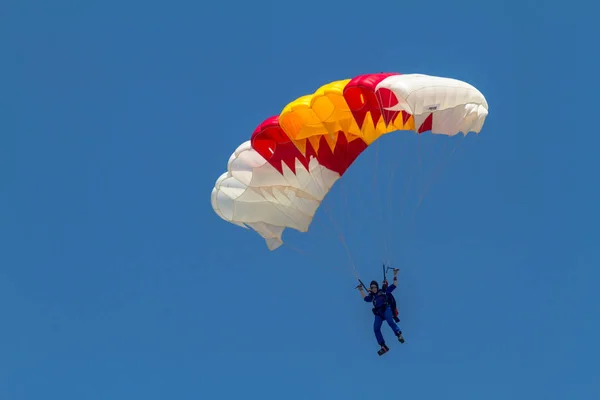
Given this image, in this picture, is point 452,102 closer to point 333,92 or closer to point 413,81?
point 413,81

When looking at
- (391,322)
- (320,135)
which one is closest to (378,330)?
(391,322)

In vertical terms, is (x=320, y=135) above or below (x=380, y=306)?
above

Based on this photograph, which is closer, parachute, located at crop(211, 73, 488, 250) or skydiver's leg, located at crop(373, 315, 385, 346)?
parachute, located at crop(211, 73, 488, 250)

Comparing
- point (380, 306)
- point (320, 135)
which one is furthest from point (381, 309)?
point (320, 135)

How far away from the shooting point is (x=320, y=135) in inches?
845

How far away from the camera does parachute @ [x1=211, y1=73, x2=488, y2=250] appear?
63.5ft

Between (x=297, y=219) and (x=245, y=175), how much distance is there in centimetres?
168

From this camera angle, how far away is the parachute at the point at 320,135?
19359 millimetres

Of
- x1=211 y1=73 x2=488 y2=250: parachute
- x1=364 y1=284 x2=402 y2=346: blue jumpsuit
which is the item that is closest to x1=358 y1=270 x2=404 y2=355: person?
x1=364 y1=284 x2=402 y2=346: blue jumpsuit

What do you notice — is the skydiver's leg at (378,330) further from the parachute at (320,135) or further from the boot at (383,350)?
the parachute at (320,135)

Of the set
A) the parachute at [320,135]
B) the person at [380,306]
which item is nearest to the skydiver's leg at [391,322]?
the person at [380,306]

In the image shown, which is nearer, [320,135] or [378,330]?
[378,330]

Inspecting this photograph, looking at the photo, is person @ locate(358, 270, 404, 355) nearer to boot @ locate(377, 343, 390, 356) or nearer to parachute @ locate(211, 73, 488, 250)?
boot @ locate(377, 343, 390, 356)

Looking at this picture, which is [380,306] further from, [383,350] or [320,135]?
[320,135]
